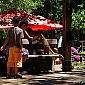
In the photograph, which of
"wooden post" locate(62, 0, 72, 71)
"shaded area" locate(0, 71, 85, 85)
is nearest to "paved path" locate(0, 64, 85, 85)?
"shaded area" locate(0, 71, 85, 85)

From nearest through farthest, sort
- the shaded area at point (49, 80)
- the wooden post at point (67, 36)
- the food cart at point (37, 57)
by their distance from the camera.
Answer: the shaded area at point (49, 80) < the food cart at point (37, 57) < the wooden post at point (67, 36)

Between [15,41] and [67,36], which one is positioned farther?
[67,36]

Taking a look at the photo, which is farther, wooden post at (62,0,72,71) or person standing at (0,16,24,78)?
wooden post at (62,0,72,71)

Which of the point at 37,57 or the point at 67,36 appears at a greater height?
the point at 67,36

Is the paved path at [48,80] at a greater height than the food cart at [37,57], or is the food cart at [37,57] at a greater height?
the food cart at [37,57]

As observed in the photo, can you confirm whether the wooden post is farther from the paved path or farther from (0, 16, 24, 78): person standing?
(0, 16, 24, 78): person standing

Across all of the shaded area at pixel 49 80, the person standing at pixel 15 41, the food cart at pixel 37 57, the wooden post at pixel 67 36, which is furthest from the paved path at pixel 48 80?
the wooden post at pixel 67 36

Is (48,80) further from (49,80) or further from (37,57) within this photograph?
(37,57)

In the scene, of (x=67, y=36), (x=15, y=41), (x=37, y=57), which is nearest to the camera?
(x=15, y=41)

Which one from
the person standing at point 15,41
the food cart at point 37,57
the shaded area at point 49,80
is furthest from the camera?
the food cart at point 37,57

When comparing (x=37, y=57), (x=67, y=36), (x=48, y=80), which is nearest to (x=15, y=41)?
(x=48, y=80)

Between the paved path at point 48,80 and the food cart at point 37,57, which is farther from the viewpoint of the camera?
the food cart at point 37,57

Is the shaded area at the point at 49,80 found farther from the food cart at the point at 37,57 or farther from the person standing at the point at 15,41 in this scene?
the food cart at the point at 37,57

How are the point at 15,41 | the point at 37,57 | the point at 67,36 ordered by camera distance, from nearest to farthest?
the point at 15,41, the point at 37,57, the point at 67,36
